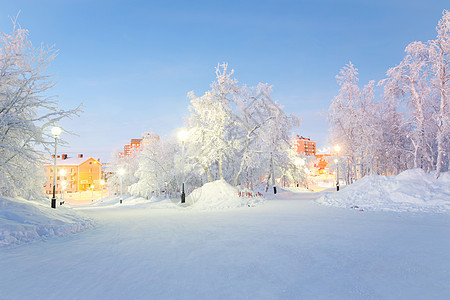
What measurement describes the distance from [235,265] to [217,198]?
13.1m

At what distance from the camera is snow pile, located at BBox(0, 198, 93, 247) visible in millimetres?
7215

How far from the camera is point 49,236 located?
7895mm

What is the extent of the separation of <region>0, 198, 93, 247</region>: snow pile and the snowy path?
0.61m

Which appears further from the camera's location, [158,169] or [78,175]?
[78,175]

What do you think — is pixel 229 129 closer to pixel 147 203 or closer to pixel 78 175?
pixel 147 203

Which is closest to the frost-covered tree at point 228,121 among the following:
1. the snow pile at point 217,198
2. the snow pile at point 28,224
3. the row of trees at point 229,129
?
the row of trees at point 229,129

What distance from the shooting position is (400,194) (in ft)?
50.2

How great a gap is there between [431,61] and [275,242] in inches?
788

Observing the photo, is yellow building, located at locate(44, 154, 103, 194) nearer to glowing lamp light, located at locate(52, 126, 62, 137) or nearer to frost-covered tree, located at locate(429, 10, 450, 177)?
glowing lamp light, located at locate(52, 126, 62, 137)

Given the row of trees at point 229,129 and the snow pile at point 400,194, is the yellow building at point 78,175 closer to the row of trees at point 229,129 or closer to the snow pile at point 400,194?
the row of trees at point 229,129

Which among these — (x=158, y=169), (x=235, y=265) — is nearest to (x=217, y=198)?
(x=235, y=265)

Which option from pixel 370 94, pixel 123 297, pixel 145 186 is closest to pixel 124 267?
pixel 123 297

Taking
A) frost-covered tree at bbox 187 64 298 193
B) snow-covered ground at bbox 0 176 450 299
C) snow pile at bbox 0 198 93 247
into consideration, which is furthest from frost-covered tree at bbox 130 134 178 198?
snow-covered ground at bbox 0 176 450 299

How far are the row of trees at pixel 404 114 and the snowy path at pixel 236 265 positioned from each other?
583 inches
